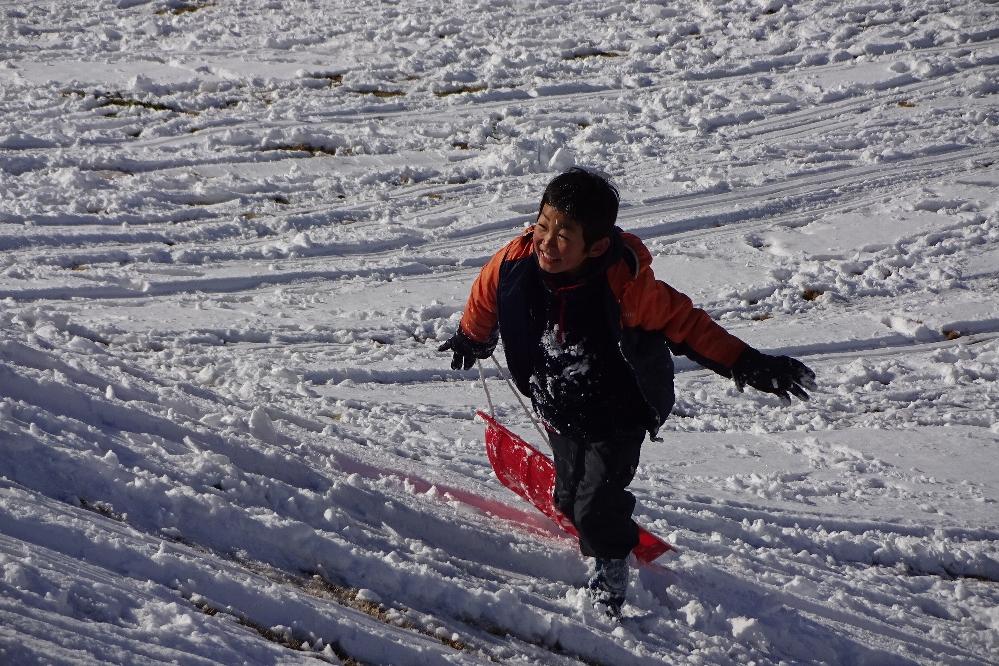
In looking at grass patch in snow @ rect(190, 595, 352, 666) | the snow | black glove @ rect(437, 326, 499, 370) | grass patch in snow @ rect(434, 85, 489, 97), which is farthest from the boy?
grass patch in snow @ rect(434, 85, 489, 97)

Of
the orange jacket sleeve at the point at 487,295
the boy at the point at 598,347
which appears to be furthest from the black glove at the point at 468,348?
the boy at the point at 598,347

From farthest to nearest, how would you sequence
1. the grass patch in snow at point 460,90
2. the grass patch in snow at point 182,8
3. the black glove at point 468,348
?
the grass patch in snow at point 182,8
the grass patch in snow at point 460,90
the black glove at point 468,348

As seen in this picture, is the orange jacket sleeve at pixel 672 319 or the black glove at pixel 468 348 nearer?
the orange jacket sleeve at pixel 672 319

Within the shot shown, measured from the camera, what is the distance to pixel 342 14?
10242 mm

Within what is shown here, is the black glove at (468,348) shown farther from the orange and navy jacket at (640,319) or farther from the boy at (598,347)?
the orange and navy jacket at (640,319)

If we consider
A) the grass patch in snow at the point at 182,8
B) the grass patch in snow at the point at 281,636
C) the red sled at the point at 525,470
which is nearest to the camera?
the grass patch in snow at the point at 281,636

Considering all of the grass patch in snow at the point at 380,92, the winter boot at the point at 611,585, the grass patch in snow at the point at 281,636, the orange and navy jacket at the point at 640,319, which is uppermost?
the grass patch in snow at the point at 380,92

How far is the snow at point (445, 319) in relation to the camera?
2.88 meters

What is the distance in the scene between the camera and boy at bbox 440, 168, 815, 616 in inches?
111

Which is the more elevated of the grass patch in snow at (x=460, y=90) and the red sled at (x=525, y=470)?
the grass patch in snow at (x=460, y=90)

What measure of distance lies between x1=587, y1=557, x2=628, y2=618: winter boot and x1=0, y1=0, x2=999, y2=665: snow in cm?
6

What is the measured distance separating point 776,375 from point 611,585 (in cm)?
84

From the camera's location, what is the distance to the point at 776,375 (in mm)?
2818

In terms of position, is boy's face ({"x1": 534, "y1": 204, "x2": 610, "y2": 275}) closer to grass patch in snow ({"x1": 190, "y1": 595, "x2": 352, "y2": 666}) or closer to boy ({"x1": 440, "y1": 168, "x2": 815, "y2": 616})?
boy ({"x1": 440, "y1": 168, "x2": 815, "y2": 616})
